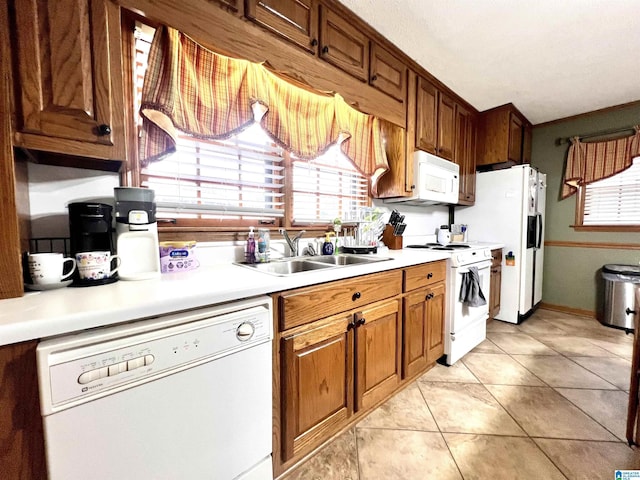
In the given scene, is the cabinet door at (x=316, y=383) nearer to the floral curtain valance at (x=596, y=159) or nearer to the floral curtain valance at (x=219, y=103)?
the floral curtain valance at (x=219, y=103)

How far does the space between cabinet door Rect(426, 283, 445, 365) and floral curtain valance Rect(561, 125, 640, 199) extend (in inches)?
107

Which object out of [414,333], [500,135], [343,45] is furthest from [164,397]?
[500,135]

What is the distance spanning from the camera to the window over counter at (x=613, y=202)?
297 centimetres

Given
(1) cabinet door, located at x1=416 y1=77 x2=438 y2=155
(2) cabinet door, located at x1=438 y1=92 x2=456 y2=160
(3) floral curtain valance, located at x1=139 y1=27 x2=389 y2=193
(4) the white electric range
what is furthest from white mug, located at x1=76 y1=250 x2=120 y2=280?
(2) cabinet door, located at x1=438 y1=92 x2=456 y2=160

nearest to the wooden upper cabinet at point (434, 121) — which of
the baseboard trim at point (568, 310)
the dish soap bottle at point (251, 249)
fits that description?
the dish soap bottle at point (251, 249)

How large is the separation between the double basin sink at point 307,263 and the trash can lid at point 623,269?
3.00 metres

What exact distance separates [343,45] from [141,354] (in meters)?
1.85

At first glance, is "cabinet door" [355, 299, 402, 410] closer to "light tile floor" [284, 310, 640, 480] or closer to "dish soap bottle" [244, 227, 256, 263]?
"light tile floor" [284, 310, 640, 480]

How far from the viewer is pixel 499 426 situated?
1487 millimetres

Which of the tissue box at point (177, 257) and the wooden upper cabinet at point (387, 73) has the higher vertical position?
the wooden upper cabinet at point (387, 73)

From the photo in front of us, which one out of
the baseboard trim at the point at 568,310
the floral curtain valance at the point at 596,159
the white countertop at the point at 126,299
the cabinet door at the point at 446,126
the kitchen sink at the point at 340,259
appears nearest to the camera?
the white countertop at the point at 126,299

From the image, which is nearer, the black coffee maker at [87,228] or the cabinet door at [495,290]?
the black coffee maker at [87,228]

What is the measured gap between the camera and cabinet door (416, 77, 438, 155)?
2.26m

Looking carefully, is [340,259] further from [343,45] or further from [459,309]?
[343,45]
